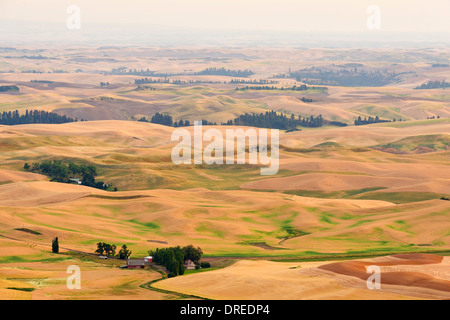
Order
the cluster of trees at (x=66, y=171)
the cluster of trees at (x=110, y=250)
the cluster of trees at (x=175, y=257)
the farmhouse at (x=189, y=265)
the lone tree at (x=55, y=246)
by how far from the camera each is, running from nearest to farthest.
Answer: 1. the cluster of trees at (x=175, y=257)
2. the farmhouse at (x=189, y=265)
3. the lone tree at (x=55, y=246)
4. the cluster of trees at (x=110, y=250)
5. the cluster of trees at (x=66, y=171)

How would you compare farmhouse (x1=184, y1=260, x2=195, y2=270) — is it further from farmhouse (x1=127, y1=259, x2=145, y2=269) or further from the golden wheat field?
farmhouse (x1=127, y1=259, x2=145, y2=269)

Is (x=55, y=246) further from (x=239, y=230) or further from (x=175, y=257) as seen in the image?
(x=239, y=230)

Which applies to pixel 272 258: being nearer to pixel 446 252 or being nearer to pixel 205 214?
pixel 446 252

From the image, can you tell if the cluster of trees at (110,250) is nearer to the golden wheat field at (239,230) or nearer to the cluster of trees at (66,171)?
the golden wheat field at (239,230)

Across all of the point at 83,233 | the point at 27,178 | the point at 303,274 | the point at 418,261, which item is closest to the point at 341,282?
the point at 303,274

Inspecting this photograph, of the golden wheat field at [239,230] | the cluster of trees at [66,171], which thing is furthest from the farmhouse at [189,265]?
the cluster of trees at [66,171]

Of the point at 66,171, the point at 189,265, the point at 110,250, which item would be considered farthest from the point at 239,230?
the point at 66,171
